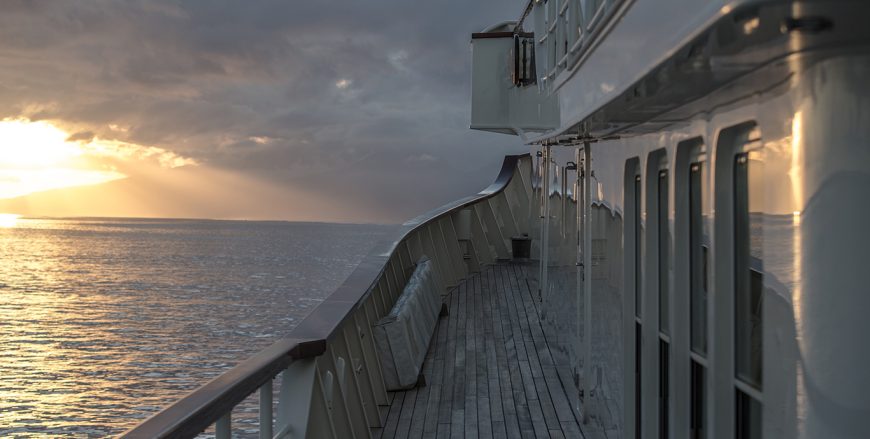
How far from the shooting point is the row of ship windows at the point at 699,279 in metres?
2.02

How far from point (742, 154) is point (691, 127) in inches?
14.8

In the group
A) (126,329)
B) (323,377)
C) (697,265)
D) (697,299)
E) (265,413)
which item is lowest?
(126,329)

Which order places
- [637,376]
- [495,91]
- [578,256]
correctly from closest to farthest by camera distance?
[637,376], [578,256], [495,91]

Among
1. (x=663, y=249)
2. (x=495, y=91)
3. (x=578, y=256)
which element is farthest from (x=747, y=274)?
(x=495, y=91)

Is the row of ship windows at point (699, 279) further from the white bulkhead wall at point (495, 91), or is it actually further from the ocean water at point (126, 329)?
the white bulkhead wall at point (495, 91)

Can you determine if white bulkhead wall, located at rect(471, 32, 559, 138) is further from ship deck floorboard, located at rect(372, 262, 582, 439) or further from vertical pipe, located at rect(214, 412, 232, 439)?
vertical pipe, located at rect(214, 412, 232, 439)

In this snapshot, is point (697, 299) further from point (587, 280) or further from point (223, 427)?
point (587, 280)

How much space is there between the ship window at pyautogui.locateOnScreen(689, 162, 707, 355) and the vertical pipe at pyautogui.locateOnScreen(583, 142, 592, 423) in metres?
2.02

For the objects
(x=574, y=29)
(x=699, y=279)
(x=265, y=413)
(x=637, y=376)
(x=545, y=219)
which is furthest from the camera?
(x=545, y=219)

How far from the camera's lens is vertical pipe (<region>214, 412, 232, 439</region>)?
7.34 ft

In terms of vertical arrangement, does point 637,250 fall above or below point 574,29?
below

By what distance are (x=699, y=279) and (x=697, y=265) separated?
45 millimetres

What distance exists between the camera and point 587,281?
16.0ft

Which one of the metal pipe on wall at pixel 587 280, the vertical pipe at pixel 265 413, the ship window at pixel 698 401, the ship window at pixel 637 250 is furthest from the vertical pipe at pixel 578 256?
the vertical pipe at pixel 265 413
